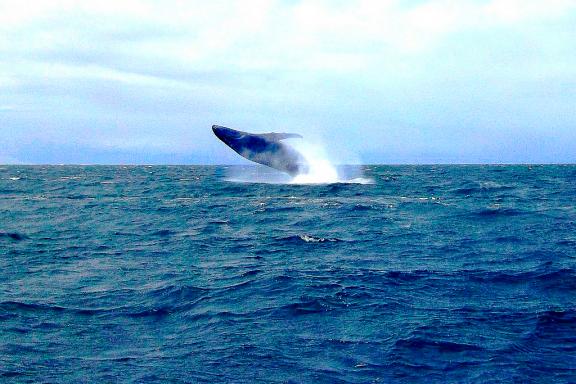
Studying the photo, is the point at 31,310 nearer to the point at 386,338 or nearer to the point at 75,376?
the point at 75,376

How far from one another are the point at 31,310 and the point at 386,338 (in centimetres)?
618

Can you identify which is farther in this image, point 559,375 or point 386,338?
point 386,338

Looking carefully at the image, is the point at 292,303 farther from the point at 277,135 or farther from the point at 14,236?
the point at 277,135

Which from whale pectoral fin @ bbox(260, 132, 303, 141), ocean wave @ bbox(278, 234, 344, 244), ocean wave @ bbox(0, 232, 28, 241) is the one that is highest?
whale pectoral fin @ bbox(260, 132, 303, 141)

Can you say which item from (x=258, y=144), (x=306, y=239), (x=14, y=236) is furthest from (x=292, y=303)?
(x=258, y=144)

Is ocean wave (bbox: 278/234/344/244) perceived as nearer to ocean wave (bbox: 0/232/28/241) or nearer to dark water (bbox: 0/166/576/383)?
dark water (bbox: 0/166/576/383)

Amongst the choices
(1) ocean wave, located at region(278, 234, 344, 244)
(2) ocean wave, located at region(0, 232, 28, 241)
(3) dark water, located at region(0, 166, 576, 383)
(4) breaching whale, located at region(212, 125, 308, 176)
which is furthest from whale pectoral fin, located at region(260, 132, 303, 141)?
(2) ocean wave, located at region(0, 232, 28, 241)

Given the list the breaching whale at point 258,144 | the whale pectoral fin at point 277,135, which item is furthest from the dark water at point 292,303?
the whale pectoral fin at point 277,135

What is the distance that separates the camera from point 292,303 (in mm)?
10477

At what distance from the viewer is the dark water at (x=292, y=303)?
7.61 meters

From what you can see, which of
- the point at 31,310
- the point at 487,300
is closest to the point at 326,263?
the point at 487,300

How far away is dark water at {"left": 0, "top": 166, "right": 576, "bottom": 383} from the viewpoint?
7.61 metres

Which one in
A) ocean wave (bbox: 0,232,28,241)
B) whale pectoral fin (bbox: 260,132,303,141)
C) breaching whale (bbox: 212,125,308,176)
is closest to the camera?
ocean wave (bbox: 0,232,28,241)

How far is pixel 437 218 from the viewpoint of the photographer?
23297mm
